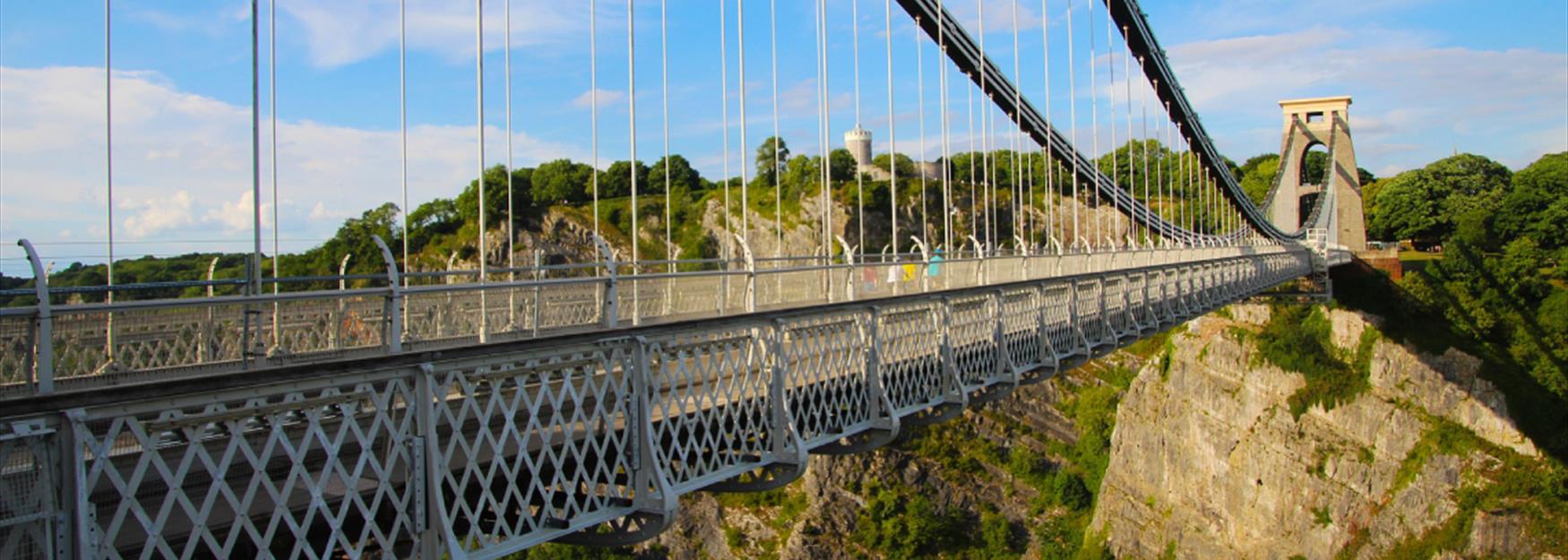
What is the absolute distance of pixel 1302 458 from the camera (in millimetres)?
36406

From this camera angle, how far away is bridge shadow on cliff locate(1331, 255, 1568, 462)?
110 ft

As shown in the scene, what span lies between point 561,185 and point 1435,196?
61.4m

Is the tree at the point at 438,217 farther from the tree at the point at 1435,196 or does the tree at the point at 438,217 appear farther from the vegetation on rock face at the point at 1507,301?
the tree at the point at 1435,196

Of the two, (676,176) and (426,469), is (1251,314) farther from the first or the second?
(676,176)

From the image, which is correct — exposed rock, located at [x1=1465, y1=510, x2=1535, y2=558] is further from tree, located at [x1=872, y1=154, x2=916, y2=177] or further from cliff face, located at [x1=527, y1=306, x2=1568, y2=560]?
tree, located at [x1=872, y1=154, x2=916, y2=177]

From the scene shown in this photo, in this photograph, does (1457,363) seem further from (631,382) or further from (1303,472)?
(631,382)

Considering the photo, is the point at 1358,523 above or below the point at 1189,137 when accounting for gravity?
below

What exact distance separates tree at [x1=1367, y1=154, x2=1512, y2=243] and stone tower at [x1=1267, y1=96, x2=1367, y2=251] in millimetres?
9001

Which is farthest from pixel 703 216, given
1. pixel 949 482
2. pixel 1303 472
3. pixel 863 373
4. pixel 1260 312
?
pixel 863 373

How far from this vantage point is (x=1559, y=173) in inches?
2426

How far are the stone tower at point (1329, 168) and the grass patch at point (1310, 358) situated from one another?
18.6 metres

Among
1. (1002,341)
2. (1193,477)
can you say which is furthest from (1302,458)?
(1002,341)

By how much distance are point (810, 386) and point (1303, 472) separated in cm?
3276

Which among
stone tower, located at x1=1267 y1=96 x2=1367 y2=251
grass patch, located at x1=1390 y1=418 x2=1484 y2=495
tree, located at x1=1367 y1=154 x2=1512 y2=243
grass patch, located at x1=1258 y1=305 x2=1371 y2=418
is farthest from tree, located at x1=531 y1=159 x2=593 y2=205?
grass patch, located at x1=1390 y1=418 x2=1484 y2=495
